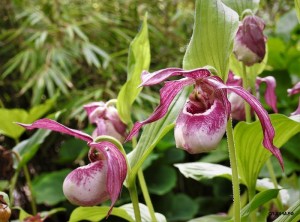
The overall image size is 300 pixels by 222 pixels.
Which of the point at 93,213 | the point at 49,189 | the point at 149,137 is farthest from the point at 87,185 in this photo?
the point at 49,189

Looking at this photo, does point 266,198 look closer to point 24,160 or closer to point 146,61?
point 146,61

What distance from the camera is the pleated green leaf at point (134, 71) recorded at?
81cm

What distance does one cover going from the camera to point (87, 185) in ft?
2.01

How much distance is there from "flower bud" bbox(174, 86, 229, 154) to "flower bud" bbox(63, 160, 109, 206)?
0.12m

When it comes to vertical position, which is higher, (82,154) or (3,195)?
(3,195)

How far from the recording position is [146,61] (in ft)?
2.76

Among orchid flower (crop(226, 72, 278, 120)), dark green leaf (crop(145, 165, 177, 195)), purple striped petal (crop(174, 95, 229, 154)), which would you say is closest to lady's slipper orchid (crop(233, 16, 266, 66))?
orchid flower (crop(226, 72, 278, 120))

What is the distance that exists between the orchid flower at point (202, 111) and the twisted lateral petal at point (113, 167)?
0.05 metres

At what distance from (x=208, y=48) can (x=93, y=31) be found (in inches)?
62.1

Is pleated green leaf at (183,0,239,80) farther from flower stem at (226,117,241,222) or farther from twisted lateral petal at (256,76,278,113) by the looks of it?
twisted lateral petal at (256,76,278,113)

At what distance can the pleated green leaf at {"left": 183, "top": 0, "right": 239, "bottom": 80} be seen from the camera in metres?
0.60

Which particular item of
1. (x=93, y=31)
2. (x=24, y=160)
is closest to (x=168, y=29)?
(x=93, y=31)

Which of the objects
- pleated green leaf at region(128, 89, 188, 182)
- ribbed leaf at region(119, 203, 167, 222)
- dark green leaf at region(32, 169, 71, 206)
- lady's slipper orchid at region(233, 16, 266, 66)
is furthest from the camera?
dark green leaf at region(32, 169, 71, 206)

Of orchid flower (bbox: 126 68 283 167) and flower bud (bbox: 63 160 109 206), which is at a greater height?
orchid flower (bbox: 126 68 283 167)
